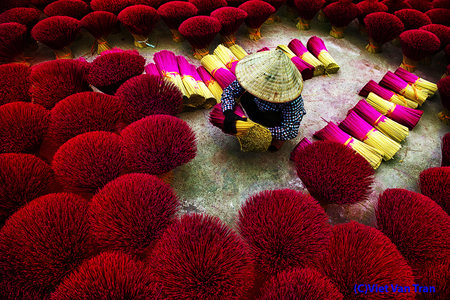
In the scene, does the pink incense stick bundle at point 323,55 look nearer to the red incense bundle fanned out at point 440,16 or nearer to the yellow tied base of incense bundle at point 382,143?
the yellow tied base of incense bundle at point 382,143

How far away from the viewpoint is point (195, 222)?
904 mm

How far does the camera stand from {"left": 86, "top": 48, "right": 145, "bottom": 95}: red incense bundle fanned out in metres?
1.47

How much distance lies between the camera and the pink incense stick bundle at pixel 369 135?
1650mm

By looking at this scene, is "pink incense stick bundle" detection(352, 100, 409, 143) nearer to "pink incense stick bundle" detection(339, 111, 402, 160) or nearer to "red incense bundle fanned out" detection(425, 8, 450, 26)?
"pink incense stick bundle" detection(339, 111, 402, 160)

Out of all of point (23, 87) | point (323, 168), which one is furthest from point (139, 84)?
point (323, 168)

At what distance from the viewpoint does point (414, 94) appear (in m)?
2.00

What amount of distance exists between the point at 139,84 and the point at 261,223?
1.04 meters

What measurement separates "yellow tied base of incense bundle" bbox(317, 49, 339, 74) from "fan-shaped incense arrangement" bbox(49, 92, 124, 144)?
1.91 m

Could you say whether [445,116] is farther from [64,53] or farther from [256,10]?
[64,53]

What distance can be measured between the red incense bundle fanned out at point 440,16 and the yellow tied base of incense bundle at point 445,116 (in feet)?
3.87

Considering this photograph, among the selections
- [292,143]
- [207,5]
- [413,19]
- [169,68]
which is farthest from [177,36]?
[413,19]

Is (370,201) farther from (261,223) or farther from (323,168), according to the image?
(261,223)

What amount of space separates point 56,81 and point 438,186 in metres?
2.18

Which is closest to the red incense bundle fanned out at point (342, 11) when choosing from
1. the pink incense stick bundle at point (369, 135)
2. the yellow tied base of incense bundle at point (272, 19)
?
the yellow tied base of incense bundle at point (272, 19)
